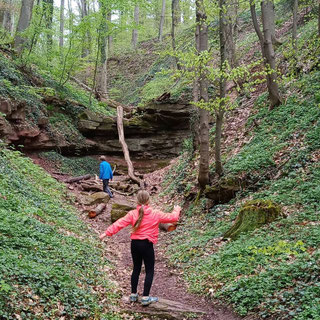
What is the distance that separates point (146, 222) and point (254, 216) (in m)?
3.29

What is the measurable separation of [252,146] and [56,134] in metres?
10.8

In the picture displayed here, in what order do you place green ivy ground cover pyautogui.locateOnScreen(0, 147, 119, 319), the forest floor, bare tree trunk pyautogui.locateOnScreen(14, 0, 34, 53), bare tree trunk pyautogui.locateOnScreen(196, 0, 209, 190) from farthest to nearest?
bare tree trunk pyautogui.locateOnScreen(14, 0, 34, 53) → bare tree trunk pyautogui.locateOnScreen(196, 0, 209, 190) → the forest floor → green ivy ground cover pyautogui.locateOnScreen(0, 147, 119, 319)

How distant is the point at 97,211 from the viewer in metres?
12.0

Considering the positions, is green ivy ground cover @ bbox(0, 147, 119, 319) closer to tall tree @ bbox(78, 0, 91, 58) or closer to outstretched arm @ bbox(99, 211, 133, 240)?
outstretched arm @ bbox(99, 211, 133, 240)

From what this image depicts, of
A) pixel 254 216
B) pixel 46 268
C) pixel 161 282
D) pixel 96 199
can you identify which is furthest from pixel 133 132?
pixel 46 268

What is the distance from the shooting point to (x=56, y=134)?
17.7 m

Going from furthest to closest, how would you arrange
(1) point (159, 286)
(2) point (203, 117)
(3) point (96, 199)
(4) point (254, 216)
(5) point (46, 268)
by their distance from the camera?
(3) point (96, 199) < (2) point (203, 117) < (4) point (254, 216) < (1) point (159, 286) < (5) point (46, 268)

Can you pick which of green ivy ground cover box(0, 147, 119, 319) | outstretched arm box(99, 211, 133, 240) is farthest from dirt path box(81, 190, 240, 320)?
outstretched arm box(99, 211, 133, 240)

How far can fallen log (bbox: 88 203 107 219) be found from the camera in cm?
1173

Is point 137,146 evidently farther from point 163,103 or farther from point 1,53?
point 1,53

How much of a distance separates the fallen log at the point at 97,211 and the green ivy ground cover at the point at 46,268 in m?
2.82

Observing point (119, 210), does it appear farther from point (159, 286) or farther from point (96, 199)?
point (159, 286)

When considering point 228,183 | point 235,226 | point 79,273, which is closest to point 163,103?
point 228,183

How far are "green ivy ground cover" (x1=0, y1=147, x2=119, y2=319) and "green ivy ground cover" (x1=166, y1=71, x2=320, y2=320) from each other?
79.7 inches
